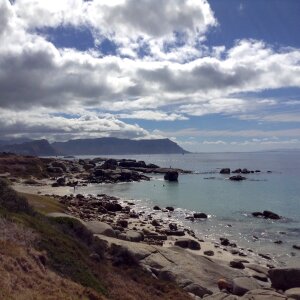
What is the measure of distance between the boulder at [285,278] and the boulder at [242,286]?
3718 millimetres

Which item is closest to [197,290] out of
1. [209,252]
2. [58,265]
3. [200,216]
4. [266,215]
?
[58,265]

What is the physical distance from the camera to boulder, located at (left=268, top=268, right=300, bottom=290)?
92.8 feet

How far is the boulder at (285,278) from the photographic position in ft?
92.8

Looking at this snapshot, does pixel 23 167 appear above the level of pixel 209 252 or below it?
above

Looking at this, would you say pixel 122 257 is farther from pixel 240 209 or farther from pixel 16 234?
pixel 240 209

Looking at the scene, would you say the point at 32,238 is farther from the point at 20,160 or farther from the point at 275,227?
the point at 20,160

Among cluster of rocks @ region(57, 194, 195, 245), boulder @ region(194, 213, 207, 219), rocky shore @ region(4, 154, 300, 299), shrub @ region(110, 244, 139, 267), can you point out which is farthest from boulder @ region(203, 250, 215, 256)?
boulder @ region(194, 213, 207, 219)

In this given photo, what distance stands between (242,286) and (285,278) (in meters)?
5.28

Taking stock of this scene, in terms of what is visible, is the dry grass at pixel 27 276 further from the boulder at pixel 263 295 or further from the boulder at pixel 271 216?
the boulder at pixel 271 216

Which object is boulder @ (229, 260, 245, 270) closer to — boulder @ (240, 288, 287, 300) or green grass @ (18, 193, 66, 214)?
boulder @ (240, 288, 287, 300)

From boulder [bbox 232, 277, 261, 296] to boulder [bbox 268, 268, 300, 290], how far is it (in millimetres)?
3718

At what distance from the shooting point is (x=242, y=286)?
25125 millimetres

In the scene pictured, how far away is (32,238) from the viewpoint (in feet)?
63.7

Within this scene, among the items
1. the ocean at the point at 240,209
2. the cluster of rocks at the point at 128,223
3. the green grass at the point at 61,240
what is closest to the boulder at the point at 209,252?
the cluster of rocks at the point at 128,223
